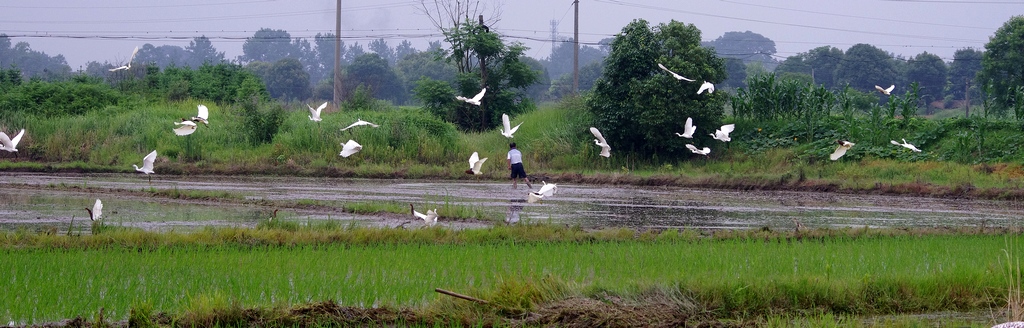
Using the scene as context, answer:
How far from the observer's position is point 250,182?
20062 millimetres

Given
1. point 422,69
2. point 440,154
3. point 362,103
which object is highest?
point 422,69

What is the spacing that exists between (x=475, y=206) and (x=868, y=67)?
1634 inches

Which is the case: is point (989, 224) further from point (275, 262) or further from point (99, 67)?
point (99, 67)

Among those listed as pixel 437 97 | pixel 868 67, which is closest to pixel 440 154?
pixel 437 97

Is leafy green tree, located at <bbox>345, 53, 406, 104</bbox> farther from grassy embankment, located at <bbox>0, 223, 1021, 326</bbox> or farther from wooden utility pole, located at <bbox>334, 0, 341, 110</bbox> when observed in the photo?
grassy embankment, located at <bbox>0, 223, 1021, 326</bbox>

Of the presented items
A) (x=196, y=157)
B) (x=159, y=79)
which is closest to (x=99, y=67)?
(x=159, y=79)

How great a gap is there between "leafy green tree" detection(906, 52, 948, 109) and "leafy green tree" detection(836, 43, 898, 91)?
1.36 m

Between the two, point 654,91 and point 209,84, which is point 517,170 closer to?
point 654,91

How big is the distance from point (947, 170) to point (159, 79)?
2849 centimetres

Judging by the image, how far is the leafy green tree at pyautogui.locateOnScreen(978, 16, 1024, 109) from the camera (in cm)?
2903

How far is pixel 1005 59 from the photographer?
2973cm

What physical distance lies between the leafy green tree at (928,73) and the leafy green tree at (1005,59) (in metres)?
20.9

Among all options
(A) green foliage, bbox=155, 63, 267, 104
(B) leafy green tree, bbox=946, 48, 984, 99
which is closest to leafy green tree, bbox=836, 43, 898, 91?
(B) leafy green tree, bbox=946, 48, 984, 99

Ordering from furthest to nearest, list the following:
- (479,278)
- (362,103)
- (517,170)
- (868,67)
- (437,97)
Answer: (868,67) → (362,103) → (437,97) → (517,170) → (479,278)
